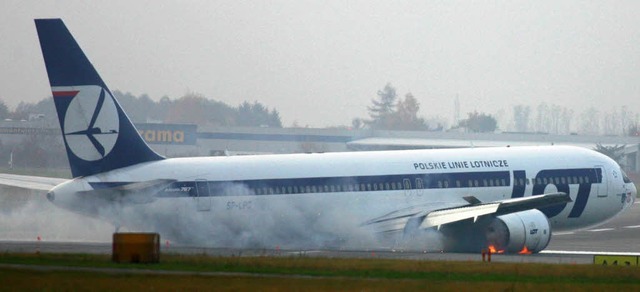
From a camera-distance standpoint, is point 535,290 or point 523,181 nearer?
point 535,290

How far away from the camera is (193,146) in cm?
10181

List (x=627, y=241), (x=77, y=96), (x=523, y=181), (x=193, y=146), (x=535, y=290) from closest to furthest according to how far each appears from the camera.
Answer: (x=535, y=290)
(x=77, y=96)
(x=523, y=181)
(x=627, y=241)
(x=193, y=146)

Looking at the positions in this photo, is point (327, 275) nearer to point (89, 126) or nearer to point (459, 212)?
point (459, 212)

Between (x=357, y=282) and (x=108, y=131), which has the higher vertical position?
(x=108, y=131)

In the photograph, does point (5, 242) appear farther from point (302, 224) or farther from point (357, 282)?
point (357, 282)

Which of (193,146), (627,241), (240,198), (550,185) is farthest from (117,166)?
(193,146)

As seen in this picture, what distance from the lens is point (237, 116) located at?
142625 mm

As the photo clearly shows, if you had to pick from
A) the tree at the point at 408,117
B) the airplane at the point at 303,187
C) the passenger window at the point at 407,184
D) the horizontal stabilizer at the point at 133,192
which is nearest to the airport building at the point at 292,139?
the tree at the point at 408,117

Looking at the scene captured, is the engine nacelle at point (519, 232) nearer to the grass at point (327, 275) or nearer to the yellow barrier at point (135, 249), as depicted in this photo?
the grass at point (327, 275)

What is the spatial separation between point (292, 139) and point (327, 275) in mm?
82738

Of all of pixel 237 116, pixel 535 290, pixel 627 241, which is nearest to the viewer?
pixel 535 290

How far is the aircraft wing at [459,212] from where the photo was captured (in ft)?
147

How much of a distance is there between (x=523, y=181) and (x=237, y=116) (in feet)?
313

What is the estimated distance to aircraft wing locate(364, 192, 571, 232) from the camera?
44.8 meters
